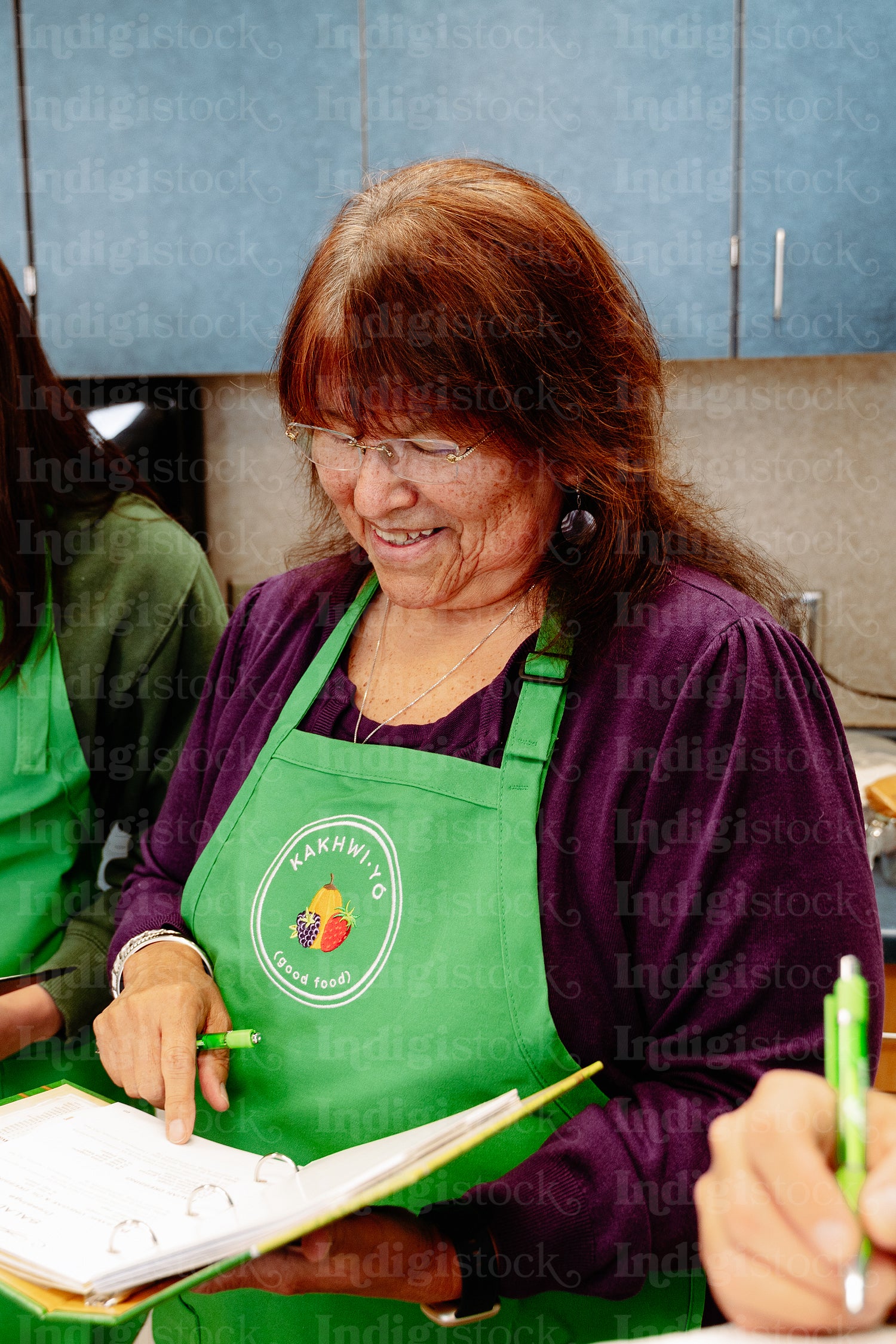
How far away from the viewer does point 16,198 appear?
1.94 metres

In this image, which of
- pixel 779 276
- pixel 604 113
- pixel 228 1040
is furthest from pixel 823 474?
pixel 228 1040

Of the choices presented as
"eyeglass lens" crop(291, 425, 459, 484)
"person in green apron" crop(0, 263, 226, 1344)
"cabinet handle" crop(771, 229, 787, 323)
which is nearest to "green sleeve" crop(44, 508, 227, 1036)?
"person in green apron" crop(0, 263, 226, 1344)

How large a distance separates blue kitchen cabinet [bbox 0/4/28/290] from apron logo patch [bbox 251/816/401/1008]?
141 cm

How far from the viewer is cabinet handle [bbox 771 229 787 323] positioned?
176 cm

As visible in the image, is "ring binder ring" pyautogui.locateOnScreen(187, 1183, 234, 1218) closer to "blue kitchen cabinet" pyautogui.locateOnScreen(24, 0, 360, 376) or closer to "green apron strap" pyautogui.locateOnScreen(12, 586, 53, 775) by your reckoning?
"green apron strap" pyautogui.locateOnScreen(12, 586, 53, 775)

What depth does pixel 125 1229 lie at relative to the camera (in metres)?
0.66

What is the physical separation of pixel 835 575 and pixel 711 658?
4.48 feet

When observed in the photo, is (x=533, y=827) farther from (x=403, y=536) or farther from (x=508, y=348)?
(x=508, y=348)

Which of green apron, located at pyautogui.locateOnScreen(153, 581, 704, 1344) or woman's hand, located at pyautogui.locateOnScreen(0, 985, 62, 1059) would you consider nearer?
green apron, located at pyautogui.locateOnScreen(153, 581, 704, 1344)

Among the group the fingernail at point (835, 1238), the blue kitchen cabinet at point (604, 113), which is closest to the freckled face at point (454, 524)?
the fingernail at point (835, 1238)

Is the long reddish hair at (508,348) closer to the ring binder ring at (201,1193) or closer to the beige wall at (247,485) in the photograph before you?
the ring binder ring at (201,1193)

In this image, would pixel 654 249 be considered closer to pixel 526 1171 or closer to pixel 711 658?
pixel 711 658

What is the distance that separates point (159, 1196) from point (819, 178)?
1.68 m

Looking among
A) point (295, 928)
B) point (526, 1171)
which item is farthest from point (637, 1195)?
point (295, 928)
